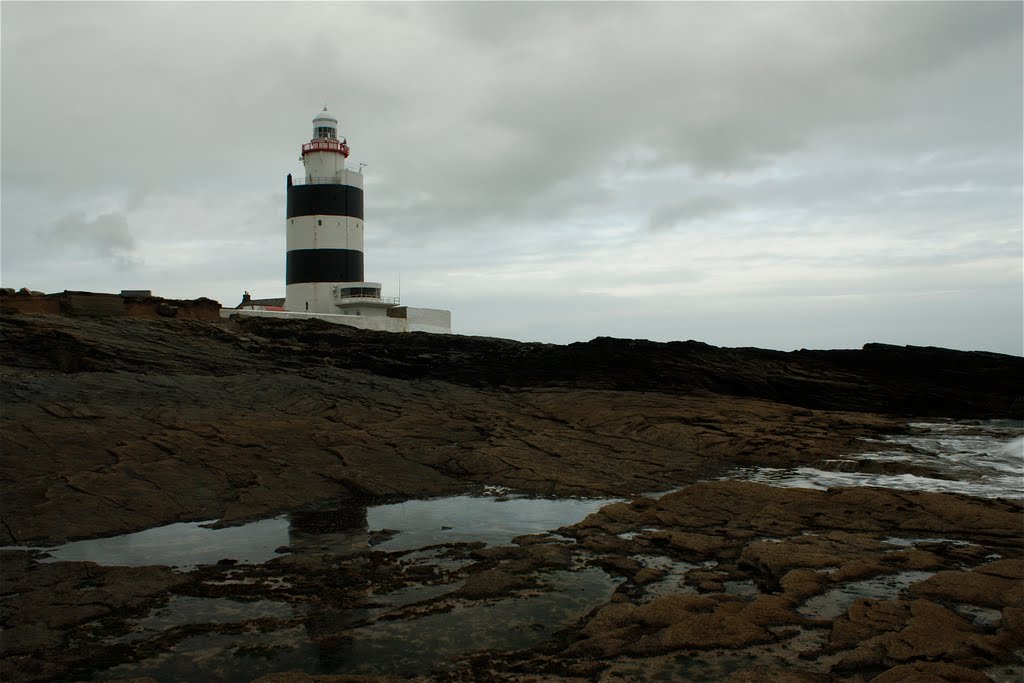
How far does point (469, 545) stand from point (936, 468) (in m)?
8.01

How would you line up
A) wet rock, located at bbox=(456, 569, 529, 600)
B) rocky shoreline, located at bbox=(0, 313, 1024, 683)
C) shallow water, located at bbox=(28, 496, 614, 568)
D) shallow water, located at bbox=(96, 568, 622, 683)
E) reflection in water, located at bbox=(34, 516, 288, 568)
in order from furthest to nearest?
shallow water, located at bbox=(28, 496, 614, 568), reflection in water, located at bbox=(34, 516, 288, 568), wet rock, located at bbox=(456, 569, 529, 600), rocky shoreline, located at bbox=(0, 313, 1024, 683), shallow water, located at bbox=(96, 568, 622, 683)

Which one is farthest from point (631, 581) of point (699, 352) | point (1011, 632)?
point (699, 352)

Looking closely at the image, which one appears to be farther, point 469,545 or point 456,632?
point 469,545

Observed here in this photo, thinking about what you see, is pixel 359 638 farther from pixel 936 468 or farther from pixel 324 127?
pixel 324 127

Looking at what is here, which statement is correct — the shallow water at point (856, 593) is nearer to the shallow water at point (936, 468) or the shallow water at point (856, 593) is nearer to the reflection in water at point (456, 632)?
the reflection in water at point (456, 632)

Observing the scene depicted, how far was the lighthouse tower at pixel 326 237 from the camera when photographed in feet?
116

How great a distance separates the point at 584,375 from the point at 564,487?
32.1 feet

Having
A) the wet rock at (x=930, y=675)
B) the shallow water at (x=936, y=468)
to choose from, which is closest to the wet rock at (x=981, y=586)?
the wet rock at (x=930, y=675)

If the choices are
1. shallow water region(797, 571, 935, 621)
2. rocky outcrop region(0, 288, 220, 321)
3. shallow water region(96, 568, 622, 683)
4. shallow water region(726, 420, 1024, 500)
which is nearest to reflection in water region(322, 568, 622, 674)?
shallow water region(96, 568, 622, 683)

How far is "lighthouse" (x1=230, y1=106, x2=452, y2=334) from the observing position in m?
35.4

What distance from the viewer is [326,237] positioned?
35.4 m

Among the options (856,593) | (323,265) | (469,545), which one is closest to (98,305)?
(323,265)

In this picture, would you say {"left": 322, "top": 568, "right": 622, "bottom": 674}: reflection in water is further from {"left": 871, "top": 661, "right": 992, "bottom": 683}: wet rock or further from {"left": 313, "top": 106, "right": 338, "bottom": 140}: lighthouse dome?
{"left": 313, "top": 106, "right": 338, "bottom": 140}: lighthouse dome

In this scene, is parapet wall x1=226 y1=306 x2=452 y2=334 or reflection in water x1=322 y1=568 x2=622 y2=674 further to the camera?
parapet wall x1=226 y1=306 x2=452 y2=334
